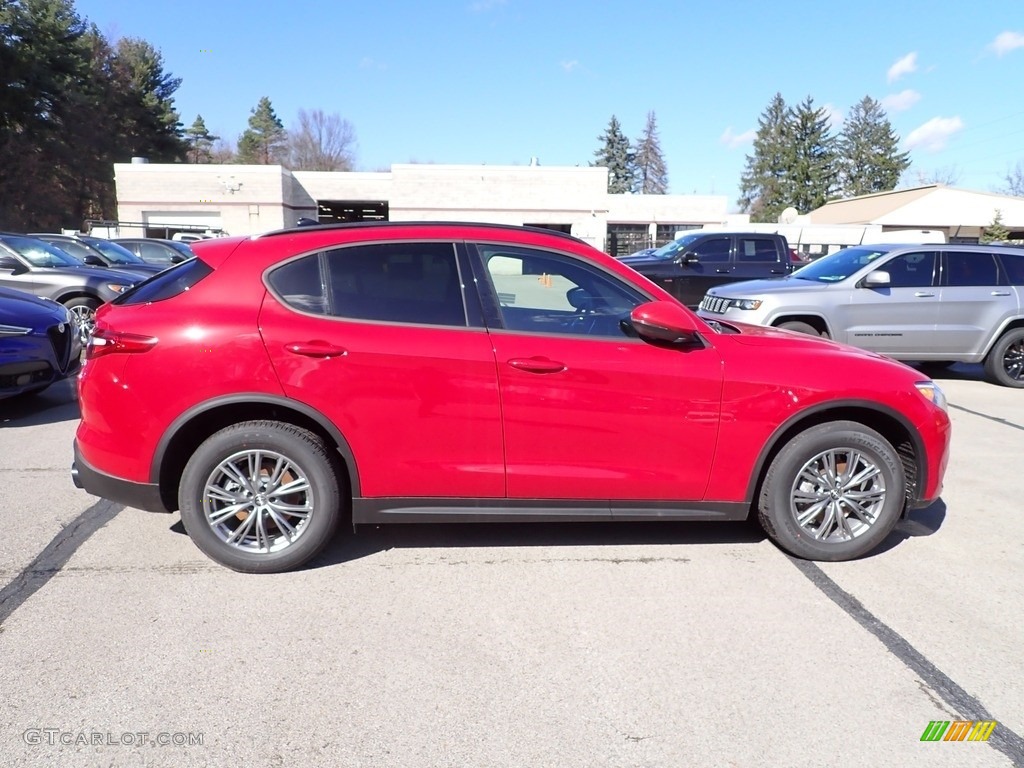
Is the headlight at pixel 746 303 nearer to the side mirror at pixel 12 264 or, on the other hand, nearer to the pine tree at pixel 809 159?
the side mirror at pixel 12 264

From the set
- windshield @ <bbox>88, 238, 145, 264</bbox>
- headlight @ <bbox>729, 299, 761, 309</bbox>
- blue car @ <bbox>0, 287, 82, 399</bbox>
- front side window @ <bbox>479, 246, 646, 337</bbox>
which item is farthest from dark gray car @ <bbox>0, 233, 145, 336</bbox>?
front side window @ <bbox>479, 246, 646, 337</bbox>

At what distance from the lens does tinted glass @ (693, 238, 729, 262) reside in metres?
14.6

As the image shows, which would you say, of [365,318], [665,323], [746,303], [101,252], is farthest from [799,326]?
[101,252]

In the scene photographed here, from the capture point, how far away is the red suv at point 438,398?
3676 millimetres

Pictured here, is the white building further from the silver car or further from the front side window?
the front side window

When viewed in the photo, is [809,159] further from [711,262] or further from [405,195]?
[711,262]

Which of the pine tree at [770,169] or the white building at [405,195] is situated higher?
the pine tree at [770,169]

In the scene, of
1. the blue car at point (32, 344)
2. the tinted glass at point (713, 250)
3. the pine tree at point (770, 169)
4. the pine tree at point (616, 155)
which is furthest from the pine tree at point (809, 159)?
the blue car at point (32, 344)

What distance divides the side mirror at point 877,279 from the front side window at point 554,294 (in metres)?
6.18

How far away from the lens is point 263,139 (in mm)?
91125

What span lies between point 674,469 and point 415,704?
70.7 inches

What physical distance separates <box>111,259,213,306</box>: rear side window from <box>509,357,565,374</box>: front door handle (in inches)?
64.4

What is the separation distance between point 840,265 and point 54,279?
34.7 feet

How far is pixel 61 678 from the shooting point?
115 inches
